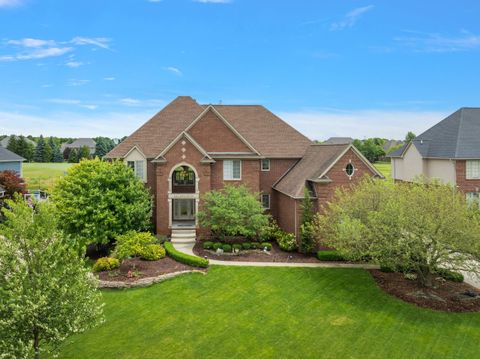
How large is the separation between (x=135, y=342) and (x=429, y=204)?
50.5 feet

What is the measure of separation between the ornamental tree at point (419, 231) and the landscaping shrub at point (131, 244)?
12713 mm

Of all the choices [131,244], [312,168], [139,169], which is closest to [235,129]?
[312,168]

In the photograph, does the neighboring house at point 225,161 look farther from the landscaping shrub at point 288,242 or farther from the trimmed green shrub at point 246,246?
the trimmed green shrub at point 246,246

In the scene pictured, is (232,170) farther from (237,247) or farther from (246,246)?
(237,247)

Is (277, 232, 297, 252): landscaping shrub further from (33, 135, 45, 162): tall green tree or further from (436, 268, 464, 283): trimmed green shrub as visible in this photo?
(33, 135, 45, 162): tall green tree

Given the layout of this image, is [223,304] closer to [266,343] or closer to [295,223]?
[266,343]

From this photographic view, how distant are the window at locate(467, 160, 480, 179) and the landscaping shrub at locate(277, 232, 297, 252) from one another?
60.0ft

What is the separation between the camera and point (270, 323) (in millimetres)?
17312

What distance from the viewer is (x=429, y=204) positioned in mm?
18969

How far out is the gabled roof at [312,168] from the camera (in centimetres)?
2662

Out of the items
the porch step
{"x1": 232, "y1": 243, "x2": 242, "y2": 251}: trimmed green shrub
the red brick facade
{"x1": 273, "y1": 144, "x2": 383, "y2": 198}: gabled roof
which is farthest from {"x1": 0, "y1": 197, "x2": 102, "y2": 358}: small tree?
the red brick facade

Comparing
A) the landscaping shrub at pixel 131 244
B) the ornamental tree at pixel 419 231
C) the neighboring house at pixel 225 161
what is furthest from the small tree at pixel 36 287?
the neighboring house at pixel 225 161

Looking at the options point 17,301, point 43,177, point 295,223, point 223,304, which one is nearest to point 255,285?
point 223,304

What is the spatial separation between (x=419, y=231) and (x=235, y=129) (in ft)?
61.5
